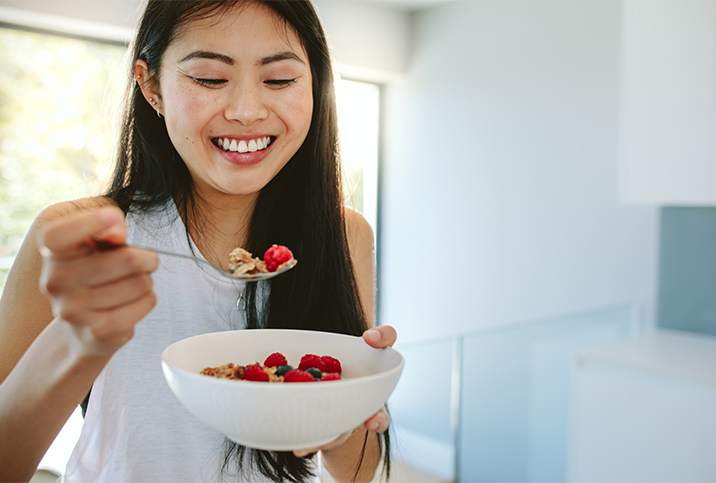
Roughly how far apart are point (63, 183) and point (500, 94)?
2356 millimetres

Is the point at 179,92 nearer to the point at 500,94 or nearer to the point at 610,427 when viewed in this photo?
the point at 610,427

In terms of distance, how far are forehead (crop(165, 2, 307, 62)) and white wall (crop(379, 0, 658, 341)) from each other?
225cm

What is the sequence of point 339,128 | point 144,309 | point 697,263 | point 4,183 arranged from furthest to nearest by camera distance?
point 4,183 → point 697,263 → point 339,128 → point 144,309

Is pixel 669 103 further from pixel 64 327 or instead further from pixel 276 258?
pixel 64 327

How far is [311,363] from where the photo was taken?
0.81 m

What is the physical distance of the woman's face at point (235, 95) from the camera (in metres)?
0.90

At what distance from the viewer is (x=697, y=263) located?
2.40 meters

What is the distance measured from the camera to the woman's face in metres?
0.90

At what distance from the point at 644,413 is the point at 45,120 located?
2.81 m

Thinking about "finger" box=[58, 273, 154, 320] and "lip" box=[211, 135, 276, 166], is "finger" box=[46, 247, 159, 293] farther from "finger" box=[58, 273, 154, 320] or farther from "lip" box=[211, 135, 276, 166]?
"lip" box=[211, 135, 276, 166]

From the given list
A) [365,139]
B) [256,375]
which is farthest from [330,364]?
[365,139]

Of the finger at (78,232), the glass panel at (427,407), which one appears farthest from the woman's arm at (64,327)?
the glass panel at (427,407)

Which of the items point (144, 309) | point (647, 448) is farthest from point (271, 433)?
point (647, 448)

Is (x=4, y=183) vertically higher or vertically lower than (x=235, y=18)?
lower
